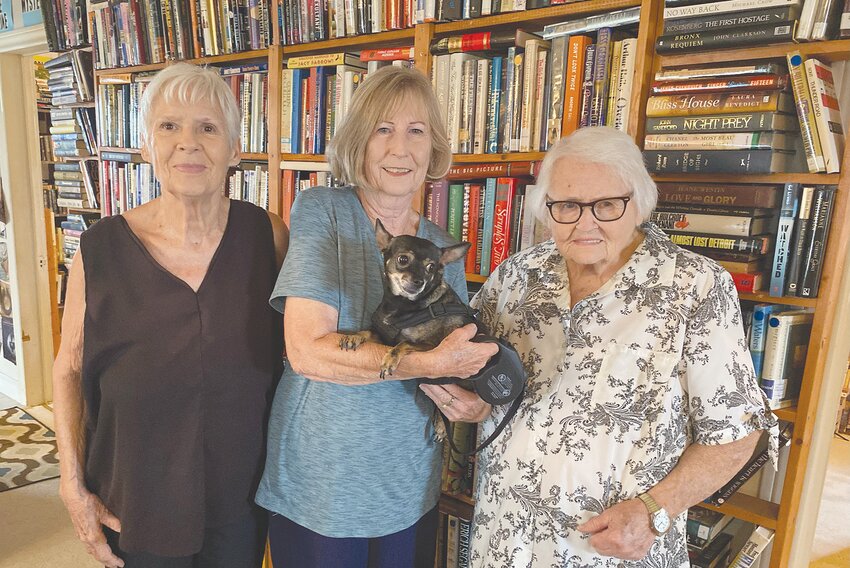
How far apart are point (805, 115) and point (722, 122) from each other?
0.17 metres

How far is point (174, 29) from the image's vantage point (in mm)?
2637

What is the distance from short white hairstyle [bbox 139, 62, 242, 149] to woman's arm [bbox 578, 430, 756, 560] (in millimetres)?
1119

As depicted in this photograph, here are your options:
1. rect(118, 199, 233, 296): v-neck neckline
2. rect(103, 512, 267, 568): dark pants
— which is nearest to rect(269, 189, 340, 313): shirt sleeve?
rect(118, 199, 233, 296): v-neck neckline

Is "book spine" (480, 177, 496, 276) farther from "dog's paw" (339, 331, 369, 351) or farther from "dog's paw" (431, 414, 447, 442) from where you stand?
"dog's paw" (339, 331, 369, 351)

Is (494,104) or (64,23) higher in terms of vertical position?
(64,23)

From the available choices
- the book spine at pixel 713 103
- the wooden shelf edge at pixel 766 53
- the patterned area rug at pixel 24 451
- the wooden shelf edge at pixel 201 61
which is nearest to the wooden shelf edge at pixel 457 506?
the book spine at pixel 713 103

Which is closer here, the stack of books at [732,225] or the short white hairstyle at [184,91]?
the short white hairstyle at [184,91]

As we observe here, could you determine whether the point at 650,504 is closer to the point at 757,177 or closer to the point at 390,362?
the point at 390,362

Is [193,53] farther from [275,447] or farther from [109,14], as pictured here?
[275,447]

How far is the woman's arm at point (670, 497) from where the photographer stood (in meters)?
1.08

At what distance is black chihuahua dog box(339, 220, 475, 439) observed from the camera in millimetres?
1083

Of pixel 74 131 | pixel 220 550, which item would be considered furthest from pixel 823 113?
pixel 74 131

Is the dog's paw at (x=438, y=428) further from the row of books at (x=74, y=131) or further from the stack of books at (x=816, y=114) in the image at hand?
the row of books at (x=74, y=131)

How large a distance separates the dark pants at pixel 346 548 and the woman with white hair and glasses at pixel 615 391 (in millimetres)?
170
